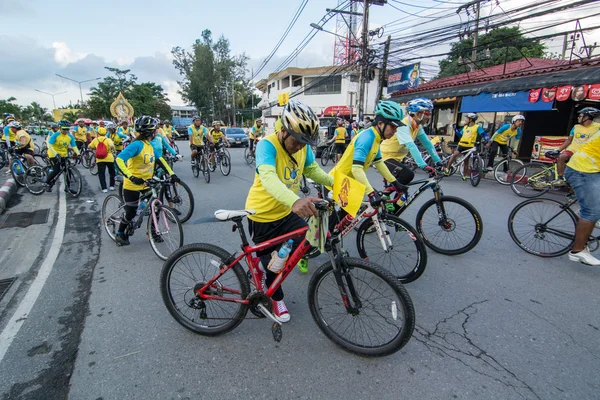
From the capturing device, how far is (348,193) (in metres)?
2.04

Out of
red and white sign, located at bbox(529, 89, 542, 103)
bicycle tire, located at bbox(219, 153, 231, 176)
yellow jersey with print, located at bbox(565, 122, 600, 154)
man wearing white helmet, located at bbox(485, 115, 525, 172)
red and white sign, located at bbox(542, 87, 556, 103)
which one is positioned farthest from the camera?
bicycle tire, located at bbox(219, 153, 231, 176)

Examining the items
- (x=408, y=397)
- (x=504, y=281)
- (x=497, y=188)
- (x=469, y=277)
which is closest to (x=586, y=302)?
(x=504, y=281)

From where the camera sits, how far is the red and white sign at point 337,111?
32344mm

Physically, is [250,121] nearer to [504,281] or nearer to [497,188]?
[497,188]

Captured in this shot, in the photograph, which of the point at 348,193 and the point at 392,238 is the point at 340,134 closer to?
the point at 392,238

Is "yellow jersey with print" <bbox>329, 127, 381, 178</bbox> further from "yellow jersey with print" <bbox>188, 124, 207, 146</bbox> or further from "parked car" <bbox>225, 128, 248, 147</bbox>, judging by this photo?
"parked car" <bbox>225, 128, 248, 147</bbox>

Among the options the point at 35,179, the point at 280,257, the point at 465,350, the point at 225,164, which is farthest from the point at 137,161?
the point at 225,164

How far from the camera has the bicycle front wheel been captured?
80.5 inches

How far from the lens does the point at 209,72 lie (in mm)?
46969

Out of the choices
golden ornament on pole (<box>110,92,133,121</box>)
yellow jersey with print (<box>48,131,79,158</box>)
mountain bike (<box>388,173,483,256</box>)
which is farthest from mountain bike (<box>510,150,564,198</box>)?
golden ornament on pole (<box>110,92,133,121</box>)

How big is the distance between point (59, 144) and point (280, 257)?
8132 mm

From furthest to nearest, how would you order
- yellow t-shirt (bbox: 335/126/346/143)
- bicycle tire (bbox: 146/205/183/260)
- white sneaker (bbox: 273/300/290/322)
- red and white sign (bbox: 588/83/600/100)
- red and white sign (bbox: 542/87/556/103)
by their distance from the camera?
1. yellow t-shirt (bbox: 335/126/346/143)
2. red and white sign (bbox: 542/87/556/103)
3. red and white sign (bbox: 588/83/600/100)
4. bicycle tire (bbox: 146/205/183/260)
5. white sneaker (bbox: 273/300/290/322)

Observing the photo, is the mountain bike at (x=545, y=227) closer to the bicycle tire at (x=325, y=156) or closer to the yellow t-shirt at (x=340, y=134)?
the yellow t-shirt at (x=340, y=134)

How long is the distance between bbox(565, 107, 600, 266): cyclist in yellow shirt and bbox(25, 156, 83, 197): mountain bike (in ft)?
31.8
